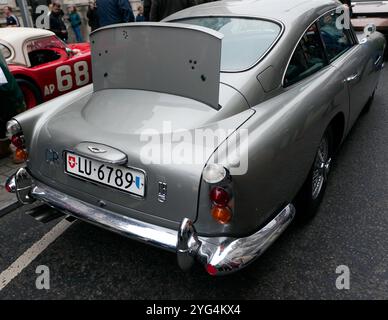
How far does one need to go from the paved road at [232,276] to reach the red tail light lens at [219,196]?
0.71 metres

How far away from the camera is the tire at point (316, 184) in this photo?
2643 millimetres

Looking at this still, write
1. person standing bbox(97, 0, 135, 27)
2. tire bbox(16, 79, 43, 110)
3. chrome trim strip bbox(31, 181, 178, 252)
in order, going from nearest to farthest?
chrome trim strip bbox(31, 181, 178, 252) < tire bbox(16, 79, 43, 110) < person standing bbox(97, 0, 135, 27)

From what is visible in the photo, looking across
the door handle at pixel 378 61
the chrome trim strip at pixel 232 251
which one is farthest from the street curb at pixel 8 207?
the door handle at pixel 378 61

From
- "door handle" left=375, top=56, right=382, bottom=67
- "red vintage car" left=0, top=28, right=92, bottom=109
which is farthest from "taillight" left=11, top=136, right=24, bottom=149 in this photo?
"door handle" left=375, top=56, right=382, bottom=67

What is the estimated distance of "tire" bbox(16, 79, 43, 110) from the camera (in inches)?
190

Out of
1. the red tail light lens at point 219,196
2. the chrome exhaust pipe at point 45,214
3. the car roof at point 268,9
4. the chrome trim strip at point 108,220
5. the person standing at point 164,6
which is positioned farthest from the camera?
the person standing at point 164,6

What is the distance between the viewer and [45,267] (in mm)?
2482

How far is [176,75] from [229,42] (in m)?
0.68

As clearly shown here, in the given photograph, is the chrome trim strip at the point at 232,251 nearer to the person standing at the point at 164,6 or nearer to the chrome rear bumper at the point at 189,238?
the chrome rear bumper at the point at 189,238

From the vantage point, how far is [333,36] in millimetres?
3361

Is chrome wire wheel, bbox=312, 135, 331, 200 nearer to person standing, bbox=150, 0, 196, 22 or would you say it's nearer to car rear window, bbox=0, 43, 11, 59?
person standing, bbox=150, 0, 196, 22

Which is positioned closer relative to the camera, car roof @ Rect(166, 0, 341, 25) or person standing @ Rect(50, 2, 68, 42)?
car roof @ Rect(166, 0, 341, 25)

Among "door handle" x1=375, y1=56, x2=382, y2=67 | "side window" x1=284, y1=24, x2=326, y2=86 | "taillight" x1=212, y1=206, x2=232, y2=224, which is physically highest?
"side window" x1=284, y1=24, x2=326, y2=86
